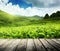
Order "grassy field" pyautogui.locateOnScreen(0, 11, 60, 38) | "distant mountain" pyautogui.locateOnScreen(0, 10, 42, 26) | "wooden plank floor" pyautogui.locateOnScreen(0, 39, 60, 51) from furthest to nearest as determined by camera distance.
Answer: "distant mountain" pyautogui.locateOnScreen(0, 10, 42, 26), "grassy field" pyautogui.locateOnScreen(0, 11, 60, 38), "wooden plank floor" pyautogui.locateOnScreen(0, 39, 60, 51)

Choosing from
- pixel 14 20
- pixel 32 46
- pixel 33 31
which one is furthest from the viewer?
pixel 14 20

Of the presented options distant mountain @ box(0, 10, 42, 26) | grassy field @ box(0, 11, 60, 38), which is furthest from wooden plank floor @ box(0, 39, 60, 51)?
distant mountain @ box(0, 10, 42, 26)

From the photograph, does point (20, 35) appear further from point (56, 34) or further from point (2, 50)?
point (2, 50)

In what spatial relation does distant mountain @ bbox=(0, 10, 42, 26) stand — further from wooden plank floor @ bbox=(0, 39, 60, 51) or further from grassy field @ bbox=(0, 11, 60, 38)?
wooden plank floor @ bbox=(0, 39, 60, 51)

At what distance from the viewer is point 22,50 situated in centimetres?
405

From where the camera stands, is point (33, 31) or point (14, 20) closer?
point (33, 31)

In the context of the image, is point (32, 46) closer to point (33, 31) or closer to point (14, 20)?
point (33, 31)

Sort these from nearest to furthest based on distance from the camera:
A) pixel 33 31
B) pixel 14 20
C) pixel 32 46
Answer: pixel 32 46, pixel 33 31, pixel 14 20

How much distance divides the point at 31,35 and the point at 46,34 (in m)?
0.90

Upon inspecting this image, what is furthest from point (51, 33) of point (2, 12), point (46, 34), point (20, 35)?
point (2, 12)

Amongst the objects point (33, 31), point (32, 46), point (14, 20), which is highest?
point (14, 20)

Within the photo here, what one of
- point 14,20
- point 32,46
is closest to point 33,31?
point 32,46

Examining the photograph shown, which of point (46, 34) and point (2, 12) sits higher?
point (2, 12)

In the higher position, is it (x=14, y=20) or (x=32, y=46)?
(x=14, y=20)
